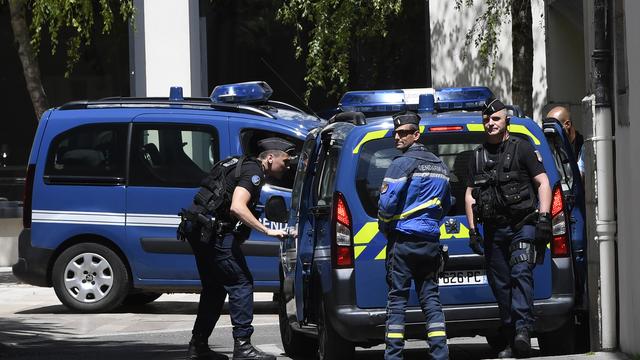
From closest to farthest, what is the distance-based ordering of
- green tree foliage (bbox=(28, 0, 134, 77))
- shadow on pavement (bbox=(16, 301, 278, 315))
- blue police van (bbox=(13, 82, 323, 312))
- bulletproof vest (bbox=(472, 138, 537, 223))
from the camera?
bulletproof vest (bbox=(472, 138, 537, 223)) → blue police van (bbox=(13, 82, 323, 312)) → shadow on pavement (bbox=(16, 301, 278, 315)) → green tree foliage (bbox=(28, 0, 134, 77))

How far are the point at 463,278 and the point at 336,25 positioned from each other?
9.09 metres

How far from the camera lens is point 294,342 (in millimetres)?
10438

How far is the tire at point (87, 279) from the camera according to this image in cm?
1377

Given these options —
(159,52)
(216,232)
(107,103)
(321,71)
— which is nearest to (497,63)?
(321,71)

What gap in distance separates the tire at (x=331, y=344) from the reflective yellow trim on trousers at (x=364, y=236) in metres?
0.46

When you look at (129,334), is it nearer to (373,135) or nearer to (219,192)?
(219,192)

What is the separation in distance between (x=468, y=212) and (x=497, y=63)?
10718 mm

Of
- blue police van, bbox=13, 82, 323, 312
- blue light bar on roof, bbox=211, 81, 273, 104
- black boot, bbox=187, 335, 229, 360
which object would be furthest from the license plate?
blue light bar on roof, bbox=211, 81, 273, 104

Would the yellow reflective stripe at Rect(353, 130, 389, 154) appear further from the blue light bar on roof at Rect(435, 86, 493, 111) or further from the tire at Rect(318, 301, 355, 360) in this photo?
the tire at Rect(318, 301, 355, 360)

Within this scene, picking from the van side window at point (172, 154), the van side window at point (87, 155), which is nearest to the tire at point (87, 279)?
the van side window at point (87, 155)

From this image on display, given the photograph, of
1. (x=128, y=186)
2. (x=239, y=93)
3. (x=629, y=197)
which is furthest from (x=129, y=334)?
(x=629, y=197)

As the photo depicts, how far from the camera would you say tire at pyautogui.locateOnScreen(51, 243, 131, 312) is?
13.8 meters

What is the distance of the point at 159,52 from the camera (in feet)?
67.1

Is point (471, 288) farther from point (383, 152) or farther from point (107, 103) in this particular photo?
point (107, 103)
